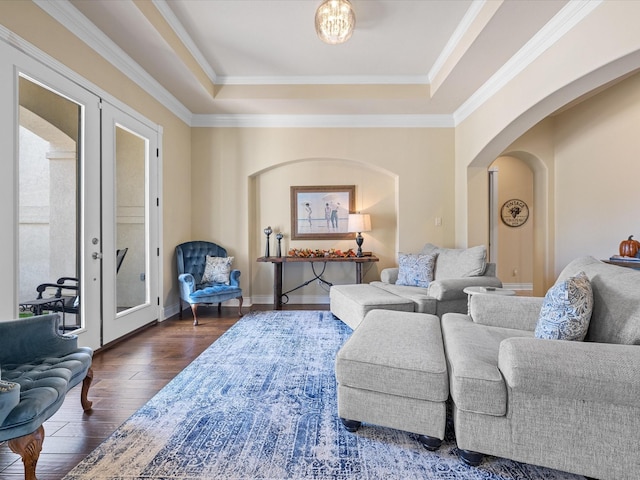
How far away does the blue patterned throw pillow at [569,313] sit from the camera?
5.56 feet

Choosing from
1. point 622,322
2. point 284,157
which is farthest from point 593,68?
point 284,157

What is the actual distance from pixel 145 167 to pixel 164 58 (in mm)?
1242

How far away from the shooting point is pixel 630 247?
3.85 m

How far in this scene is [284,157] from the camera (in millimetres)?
5145

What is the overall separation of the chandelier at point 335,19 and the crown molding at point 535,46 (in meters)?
1.67

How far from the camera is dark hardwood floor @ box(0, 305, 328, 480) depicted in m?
1.70

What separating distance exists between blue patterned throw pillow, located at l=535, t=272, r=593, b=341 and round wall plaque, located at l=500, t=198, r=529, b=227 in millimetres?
4994

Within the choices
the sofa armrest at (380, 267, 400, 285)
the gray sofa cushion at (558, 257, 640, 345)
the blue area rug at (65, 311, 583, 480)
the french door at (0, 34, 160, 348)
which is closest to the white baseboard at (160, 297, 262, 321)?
the french door at (0, 34, 160, 348)

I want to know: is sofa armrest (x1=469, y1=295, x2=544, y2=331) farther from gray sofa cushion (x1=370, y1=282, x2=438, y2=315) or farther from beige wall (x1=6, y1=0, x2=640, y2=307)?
beige wall (x1=6, y1=0, x2=640, y2=307)

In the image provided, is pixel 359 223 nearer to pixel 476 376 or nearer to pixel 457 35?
pixel 457 35

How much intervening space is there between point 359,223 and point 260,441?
3.53m

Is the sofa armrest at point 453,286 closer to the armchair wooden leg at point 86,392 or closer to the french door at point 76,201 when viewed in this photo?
the armchair wooden leg at point 86,392

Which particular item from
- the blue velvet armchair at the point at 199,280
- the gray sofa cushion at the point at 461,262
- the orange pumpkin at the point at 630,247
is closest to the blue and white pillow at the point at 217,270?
the blue velvet armchair at the point at 199,280

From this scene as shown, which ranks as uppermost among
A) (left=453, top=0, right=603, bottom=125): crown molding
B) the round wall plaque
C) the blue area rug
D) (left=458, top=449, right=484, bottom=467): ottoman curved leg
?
(left=453, top=0, right=603, bottom=125): crown molding
